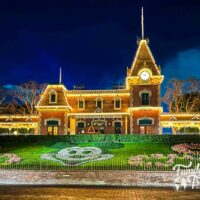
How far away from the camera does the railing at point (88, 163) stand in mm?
28156

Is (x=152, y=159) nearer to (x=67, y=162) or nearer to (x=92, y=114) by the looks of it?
(x=67, y=162)

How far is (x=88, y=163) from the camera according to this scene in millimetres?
30312

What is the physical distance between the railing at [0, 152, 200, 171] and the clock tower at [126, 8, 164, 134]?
1513 cm

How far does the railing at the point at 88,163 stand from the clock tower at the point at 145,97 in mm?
15131

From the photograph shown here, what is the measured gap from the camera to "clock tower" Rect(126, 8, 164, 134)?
47.0 m

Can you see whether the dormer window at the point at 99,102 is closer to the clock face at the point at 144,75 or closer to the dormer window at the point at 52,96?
the dormer window at the point at 52,96

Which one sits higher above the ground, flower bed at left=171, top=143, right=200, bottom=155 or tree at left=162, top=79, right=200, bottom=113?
tree at left=162, top=79, right=200, bottom=113

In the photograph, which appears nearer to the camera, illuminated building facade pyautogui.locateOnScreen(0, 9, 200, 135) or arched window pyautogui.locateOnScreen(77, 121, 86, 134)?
illuminated building facade pyautogui.locateOnScreen(0, 9, 200, 135)

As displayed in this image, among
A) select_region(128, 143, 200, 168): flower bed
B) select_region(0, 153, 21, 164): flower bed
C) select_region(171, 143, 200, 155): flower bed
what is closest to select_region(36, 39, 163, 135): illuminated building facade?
select_region(171, 143, 200, 155): flower bed

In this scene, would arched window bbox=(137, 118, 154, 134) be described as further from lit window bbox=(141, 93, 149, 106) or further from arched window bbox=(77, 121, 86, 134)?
arched window bbox=(77, 121, 86, 134)

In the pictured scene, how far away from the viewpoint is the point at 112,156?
3194cm

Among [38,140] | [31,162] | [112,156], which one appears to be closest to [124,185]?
[112,156]

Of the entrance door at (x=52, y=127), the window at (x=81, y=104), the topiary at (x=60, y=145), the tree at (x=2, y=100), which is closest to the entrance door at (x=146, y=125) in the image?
the window at (x=81, y=104)

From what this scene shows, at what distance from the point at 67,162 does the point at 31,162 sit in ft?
9.58
